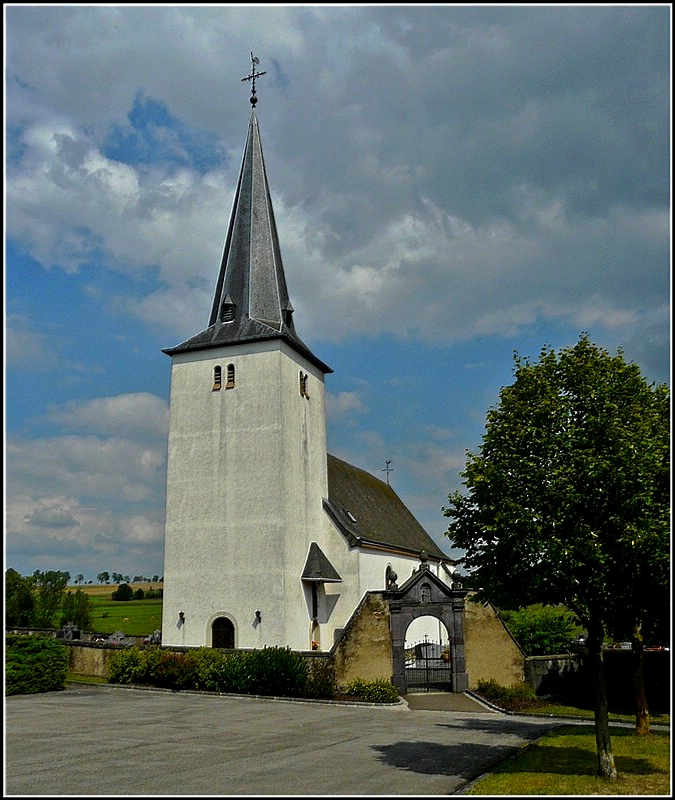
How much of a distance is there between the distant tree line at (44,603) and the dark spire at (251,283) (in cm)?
2302

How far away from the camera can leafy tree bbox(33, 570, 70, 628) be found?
48.3 m

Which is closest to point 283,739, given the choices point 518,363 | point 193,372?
point 518,363

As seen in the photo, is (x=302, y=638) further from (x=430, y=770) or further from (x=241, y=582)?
(x=430, y=770)

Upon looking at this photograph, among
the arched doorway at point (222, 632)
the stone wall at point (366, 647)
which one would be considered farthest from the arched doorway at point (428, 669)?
the arched doorway at point (222, 632)

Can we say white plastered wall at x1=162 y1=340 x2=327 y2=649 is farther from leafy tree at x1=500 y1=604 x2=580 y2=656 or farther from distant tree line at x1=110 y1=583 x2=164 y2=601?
distant tree line at x1=110 y1=583 x2=164 y2=601

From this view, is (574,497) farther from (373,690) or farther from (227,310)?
(227,310)

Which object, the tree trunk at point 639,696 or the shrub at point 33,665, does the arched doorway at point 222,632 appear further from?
the tree trunk at point 639,696

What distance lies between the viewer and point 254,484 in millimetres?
31859

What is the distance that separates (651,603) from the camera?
12.3 metres

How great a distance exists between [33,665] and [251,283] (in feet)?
61.9

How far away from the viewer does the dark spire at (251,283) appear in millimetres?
34406

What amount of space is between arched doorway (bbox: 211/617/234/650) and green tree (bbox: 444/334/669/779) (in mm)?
20118

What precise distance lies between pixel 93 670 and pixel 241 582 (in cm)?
689

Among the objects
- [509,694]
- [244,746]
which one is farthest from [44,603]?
[244,746]
